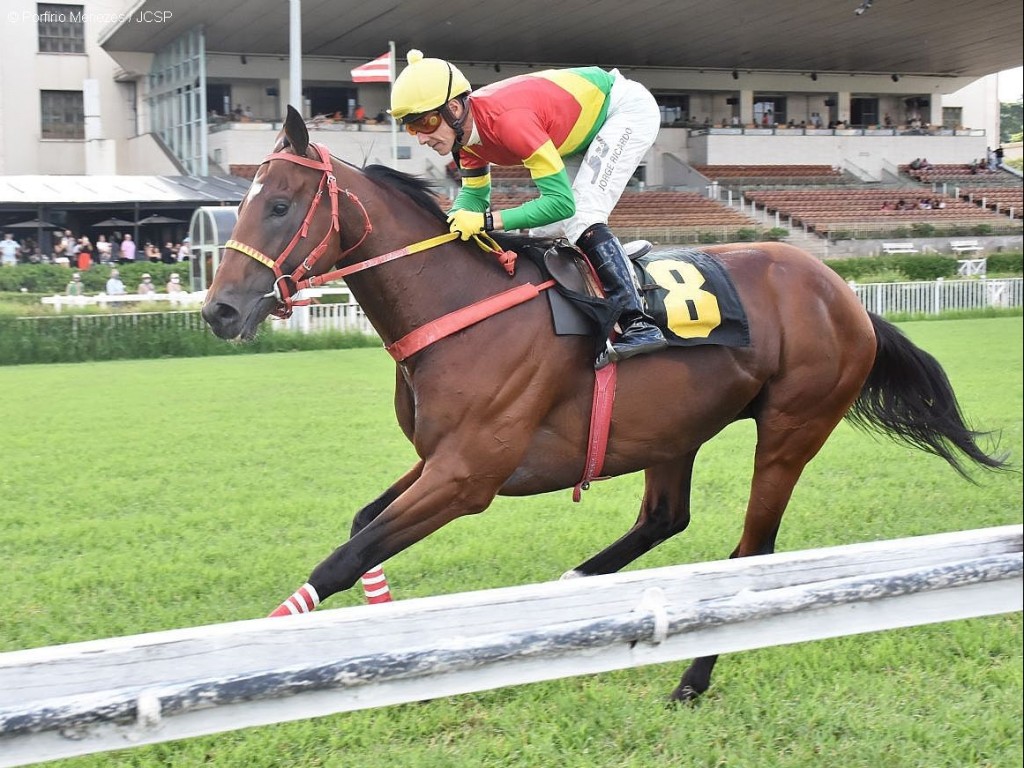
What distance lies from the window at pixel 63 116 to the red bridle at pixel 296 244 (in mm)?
955

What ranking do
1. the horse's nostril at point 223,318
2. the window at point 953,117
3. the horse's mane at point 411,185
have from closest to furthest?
the horse's nostril at point 223,318 < the horse's mane at point 411,185 < the window at point 953,117

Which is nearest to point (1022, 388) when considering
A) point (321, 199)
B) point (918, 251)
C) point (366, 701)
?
point (918, 251)

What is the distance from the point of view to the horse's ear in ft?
9.90

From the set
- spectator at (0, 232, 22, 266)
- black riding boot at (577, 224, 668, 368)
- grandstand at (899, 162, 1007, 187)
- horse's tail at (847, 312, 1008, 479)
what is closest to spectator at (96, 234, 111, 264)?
spectator at (0, 232, 22, 266)

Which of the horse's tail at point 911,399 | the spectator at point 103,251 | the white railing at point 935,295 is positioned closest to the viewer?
the spectator at point 103,251

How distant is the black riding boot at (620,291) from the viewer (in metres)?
3.45

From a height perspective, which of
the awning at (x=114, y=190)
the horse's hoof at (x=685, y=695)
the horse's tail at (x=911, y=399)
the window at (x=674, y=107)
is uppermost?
the window at (x=674, y=107)

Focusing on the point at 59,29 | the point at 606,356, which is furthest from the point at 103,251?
the point at 606,356

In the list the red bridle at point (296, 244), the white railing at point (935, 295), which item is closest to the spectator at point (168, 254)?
the red bridle at point (296, 244)

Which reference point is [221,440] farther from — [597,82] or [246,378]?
[597,82]

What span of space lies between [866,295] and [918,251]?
2.57 feet

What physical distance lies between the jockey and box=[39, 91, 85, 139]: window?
1.25 m

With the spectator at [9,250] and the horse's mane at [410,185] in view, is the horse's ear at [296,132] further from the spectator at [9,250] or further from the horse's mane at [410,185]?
the spectator at [9,250]

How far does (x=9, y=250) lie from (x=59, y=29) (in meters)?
0.80
